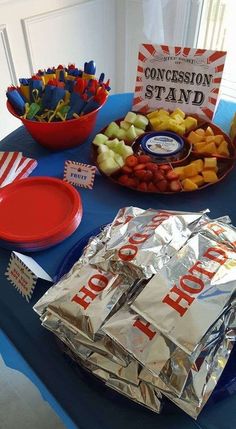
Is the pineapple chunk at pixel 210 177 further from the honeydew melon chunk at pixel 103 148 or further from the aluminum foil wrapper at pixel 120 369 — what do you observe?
the aluminum foil wrapper at pixel 120 369

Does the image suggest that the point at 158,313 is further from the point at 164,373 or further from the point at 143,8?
the point at 143,8

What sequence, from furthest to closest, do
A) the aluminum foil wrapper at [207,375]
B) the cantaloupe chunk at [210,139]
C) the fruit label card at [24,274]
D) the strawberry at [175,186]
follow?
the cantaloupe chunk at [210,139]
the strawberry at [175,186]
the fruit label card at [24,274]
the aluminum foil wrapper at [207,375]

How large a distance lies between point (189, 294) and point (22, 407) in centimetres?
86

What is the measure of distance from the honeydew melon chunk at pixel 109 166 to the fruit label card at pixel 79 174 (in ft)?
0.08

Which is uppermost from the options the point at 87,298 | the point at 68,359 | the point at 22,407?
the point at 87,298

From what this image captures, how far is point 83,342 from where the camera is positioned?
0.52m

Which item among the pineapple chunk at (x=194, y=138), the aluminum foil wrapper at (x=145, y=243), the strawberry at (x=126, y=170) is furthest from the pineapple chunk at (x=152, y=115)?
the aluminum foil wrapper at (x=145, y=243)

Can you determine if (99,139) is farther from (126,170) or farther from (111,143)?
(126,170)

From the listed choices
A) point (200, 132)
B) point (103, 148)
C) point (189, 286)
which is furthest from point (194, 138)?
point (189, 286)

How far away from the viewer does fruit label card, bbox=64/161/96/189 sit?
0.91 meters

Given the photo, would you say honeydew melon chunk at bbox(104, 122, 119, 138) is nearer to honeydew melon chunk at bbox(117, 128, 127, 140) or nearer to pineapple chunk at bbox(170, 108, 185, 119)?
honeydew melon chunk at bbox(117, 128, 127, 140)

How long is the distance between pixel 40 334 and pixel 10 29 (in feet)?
4.65

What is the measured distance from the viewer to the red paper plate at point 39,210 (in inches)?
29.6

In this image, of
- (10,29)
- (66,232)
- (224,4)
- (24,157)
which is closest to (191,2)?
(224,4)
